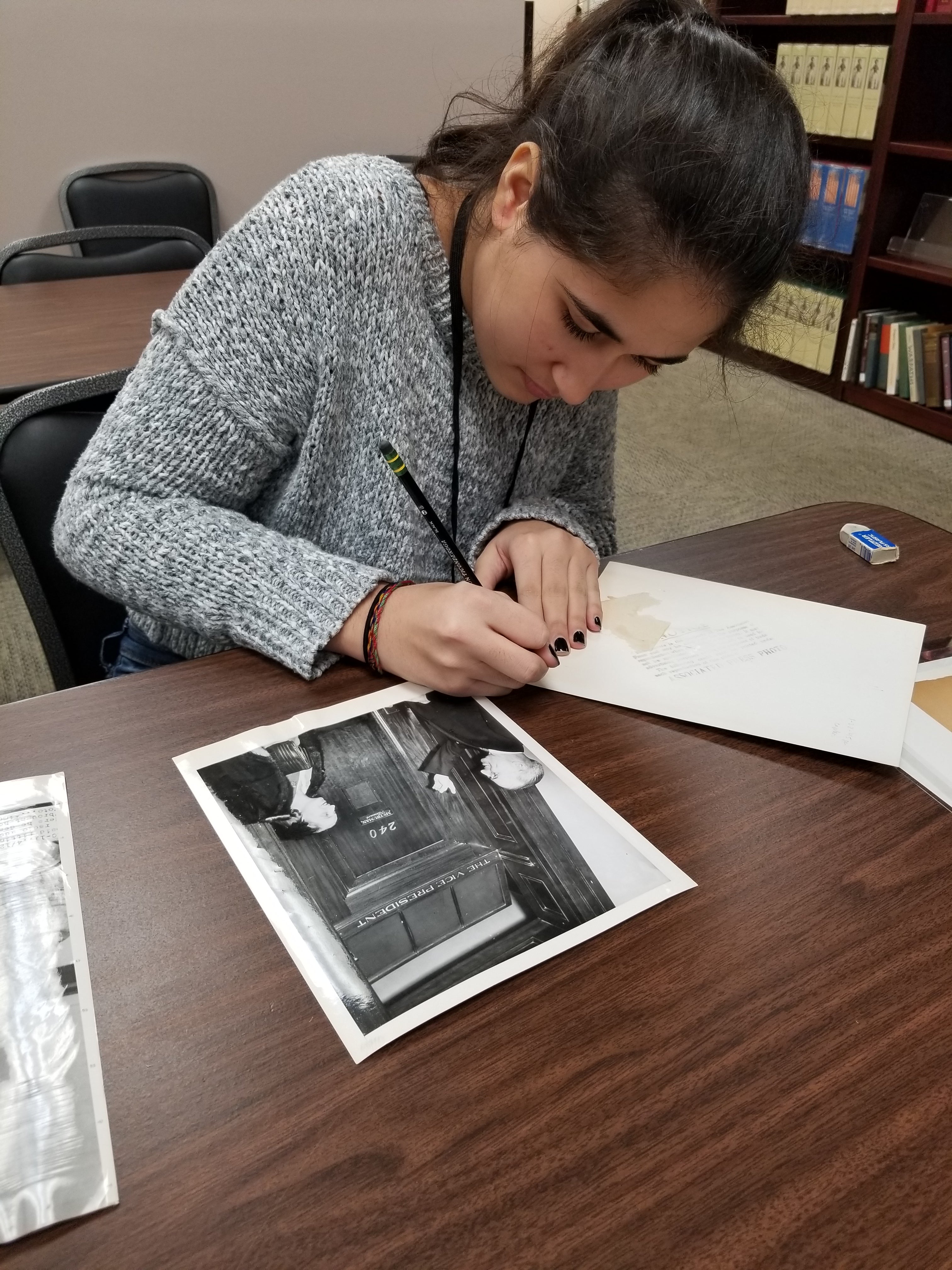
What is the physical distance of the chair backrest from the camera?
2.90 m

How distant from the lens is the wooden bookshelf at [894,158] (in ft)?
8.90

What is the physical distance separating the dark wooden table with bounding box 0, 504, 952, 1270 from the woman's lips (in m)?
0.37

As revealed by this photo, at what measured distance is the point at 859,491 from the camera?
260 centimetres

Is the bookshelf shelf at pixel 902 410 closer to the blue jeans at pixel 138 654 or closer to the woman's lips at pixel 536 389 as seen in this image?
the woman's lips at pixel 536 389

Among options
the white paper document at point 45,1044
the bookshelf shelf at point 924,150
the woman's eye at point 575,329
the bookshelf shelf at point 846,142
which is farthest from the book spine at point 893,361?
the white paper document at point 45,1044

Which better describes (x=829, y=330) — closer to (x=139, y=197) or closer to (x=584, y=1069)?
(x=139, y=197)

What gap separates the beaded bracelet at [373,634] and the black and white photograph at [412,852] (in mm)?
43

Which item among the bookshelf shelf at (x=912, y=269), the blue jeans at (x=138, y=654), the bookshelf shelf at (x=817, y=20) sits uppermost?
the bookshelf shelf at (x=817, y=20)

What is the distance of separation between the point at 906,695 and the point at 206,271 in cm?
69

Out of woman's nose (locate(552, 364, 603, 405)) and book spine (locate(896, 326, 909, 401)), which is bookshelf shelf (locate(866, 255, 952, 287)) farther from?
woman's nose (locate(552, 364, 603, 405))

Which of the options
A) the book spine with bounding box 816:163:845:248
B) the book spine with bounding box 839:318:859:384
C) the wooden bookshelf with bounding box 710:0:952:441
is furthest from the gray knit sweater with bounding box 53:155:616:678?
the book spine with bounding box 816:163:845:248

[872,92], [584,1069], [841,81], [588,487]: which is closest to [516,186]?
[588,487]

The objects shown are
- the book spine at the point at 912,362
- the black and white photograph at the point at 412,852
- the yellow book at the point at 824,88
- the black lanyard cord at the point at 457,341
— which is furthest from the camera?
the yellow book at the point at 824,88

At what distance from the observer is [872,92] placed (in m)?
2.85
